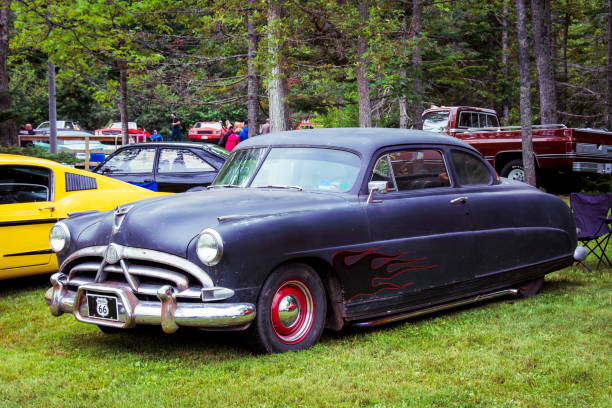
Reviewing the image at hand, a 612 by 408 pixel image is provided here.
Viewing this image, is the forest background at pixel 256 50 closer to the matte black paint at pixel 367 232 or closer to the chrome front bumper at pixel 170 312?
the matte black paint at pixel 367 232

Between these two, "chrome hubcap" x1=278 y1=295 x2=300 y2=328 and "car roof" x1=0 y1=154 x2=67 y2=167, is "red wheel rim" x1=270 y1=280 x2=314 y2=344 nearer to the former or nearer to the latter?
"chrome hubcap" x1=278 y1=295 x2=300 y2=328

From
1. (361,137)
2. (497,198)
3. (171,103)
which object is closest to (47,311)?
(361,137)

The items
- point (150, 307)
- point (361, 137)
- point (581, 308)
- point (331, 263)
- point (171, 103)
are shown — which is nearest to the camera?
point (150, 307)

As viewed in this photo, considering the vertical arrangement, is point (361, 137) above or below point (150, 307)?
above

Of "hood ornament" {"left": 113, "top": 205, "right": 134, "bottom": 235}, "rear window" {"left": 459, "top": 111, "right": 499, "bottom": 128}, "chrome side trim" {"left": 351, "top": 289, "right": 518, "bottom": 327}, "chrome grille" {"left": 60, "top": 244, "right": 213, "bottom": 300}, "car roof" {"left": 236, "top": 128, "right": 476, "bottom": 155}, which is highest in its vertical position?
"rear window" {"left": 459, "top": 111, "right": 499, "bottom": 128}

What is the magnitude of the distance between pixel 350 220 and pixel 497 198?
1971 mm

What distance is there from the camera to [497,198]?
702 cm

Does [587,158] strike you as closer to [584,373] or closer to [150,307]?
[584,373]

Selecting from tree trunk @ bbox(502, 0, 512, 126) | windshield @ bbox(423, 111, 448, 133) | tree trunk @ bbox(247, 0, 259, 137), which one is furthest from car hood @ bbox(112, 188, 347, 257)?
tree trunk @ bbox(502, 0, 512, 126)

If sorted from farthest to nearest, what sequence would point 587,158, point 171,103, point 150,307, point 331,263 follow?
1. point 171,103
2. point 587,158
3. point 331,263
4. point 150,307

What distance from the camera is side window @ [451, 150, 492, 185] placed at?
22.6 feet

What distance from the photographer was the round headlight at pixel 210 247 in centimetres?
489

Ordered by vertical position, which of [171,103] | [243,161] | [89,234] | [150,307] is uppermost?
[171,103]

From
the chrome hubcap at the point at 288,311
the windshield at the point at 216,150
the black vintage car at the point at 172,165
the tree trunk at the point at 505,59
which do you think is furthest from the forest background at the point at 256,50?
the chrome hubcap at the point at 288,311
